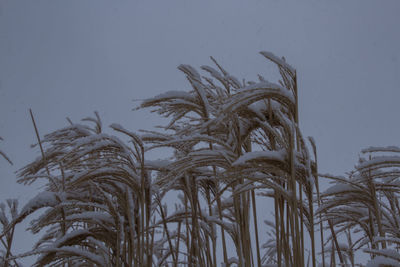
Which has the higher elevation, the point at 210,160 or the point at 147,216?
the point at 210,160

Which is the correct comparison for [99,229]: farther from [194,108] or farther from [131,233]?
[194,108]

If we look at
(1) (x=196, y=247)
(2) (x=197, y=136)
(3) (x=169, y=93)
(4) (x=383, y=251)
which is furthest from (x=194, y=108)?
(4) (x=383, y=251)

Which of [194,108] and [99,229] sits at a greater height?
[194,108]

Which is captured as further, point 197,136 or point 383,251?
point 197,136

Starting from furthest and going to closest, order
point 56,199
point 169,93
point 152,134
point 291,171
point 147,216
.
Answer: point 152,134, point 169,93, point 147,216, point 56,199, point 291,171

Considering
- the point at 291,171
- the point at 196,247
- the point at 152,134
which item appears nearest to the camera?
the point at 291,171

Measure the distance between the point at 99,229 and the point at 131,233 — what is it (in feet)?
0.43

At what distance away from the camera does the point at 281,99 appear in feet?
4.23

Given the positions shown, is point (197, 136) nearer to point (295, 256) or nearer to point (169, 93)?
point (169, 93)

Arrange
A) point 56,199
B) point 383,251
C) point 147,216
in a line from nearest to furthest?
point 383,251 → point 56,199 → point 147,216

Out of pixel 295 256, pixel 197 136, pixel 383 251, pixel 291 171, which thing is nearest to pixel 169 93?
pixel 197 136

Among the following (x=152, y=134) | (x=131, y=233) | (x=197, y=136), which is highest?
(x=152, y=134)

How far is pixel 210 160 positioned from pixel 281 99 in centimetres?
31

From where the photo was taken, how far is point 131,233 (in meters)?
1.45
